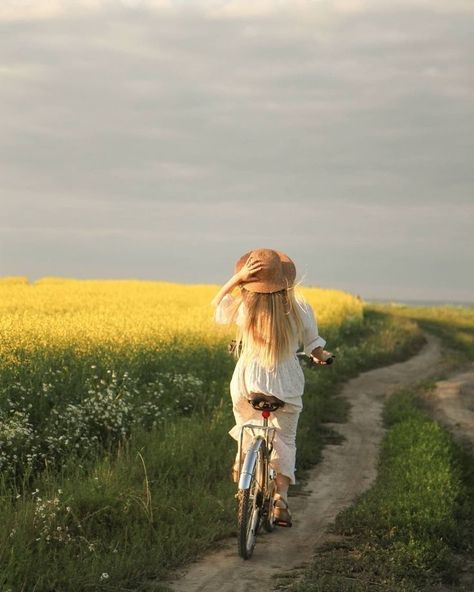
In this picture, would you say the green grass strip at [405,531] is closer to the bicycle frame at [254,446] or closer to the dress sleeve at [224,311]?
the bicycle frame at [254,446]

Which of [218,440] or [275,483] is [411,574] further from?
[218,440]

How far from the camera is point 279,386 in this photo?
25.0 ft

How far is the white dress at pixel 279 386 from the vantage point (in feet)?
25.0

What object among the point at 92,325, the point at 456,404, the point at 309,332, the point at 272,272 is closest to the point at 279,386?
the point at 309,332

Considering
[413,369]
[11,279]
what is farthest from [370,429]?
[11,279]

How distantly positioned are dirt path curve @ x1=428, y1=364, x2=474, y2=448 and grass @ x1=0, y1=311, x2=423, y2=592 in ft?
11.2

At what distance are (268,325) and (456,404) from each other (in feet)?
34.7

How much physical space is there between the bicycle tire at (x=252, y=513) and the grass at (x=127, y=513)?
46cm

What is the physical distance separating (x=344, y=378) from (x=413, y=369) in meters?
3.79

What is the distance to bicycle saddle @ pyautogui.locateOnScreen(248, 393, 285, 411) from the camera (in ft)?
24.4

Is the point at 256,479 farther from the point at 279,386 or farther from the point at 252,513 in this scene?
the point at 279,386

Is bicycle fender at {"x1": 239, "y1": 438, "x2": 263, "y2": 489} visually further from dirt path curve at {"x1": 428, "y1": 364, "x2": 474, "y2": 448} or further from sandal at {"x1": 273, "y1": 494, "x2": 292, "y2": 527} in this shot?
dirt path curve at {"x1": 428, "y1": 364, "x2": 474, "y2": 448}

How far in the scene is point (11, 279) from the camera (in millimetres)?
46688

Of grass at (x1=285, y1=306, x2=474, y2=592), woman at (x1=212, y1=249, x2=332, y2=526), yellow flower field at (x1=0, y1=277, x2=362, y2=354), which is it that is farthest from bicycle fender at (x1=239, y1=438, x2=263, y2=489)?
yellow flower field at (x1=0, y1=277, x2=362, y2=354)
